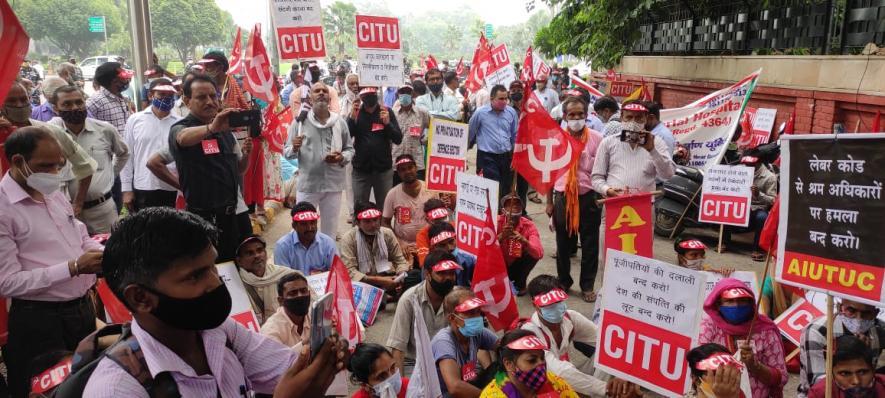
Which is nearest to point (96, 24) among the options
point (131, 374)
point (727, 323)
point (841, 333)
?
point (727, 323)

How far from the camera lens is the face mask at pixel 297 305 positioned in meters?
4.62

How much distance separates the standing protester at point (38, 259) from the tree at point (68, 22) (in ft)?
144

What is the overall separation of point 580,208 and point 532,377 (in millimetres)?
3174

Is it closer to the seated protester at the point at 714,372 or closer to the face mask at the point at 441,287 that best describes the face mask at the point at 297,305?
the face mask at the point at 441,287

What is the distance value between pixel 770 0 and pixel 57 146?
10.1 m

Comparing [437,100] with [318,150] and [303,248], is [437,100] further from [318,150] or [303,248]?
[303,248]

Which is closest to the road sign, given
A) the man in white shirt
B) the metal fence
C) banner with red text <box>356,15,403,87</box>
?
the metal fence

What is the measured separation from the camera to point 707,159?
27.1ft

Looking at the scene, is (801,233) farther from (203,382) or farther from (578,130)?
(578,130)

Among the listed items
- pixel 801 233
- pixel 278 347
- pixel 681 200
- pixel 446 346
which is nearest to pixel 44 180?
pixel 278 347

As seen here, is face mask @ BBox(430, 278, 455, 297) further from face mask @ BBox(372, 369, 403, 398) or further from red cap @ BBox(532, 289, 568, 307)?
face mask @ BBox(372, 369, 403, 398)

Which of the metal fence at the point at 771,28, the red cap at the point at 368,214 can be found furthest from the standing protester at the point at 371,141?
the metal fence at the point at 771,28

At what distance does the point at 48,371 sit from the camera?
3.20 m

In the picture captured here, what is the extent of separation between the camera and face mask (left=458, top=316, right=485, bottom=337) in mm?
4379
